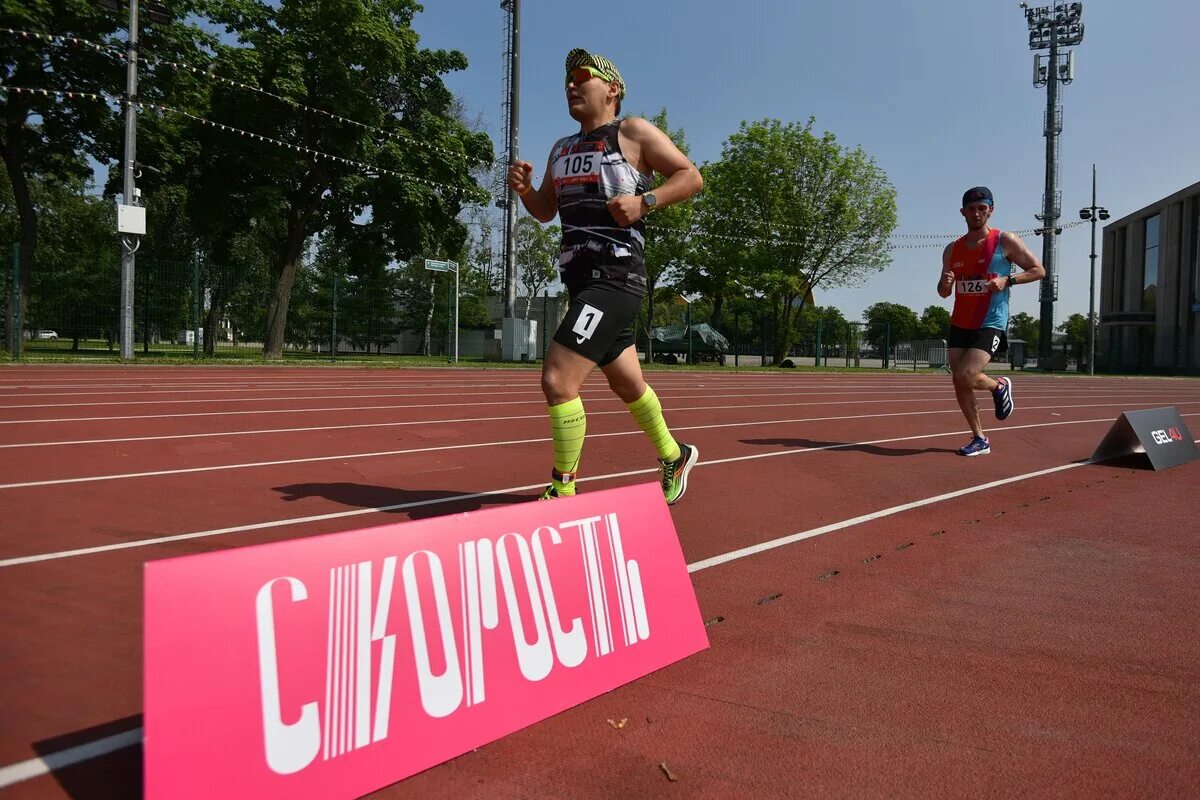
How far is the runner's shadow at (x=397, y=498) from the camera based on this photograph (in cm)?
406

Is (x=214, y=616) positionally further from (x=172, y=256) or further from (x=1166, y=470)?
(x=172, y=256)

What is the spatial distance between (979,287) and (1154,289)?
164 ft

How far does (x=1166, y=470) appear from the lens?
6.14m

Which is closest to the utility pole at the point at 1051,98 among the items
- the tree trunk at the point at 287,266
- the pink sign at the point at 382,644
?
the tree trunk at the point at 287,266

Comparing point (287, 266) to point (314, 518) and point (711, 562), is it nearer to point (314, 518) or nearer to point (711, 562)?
point (314, 518)

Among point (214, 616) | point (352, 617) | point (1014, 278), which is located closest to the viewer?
point (214, 616)

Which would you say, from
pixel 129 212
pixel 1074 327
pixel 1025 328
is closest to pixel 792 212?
pixel 129 212

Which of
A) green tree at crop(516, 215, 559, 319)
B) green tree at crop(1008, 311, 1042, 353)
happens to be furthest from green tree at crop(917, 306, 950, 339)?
green tree at crop(516, 215, 559, 319)

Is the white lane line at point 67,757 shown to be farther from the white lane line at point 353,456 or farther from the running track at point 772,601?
the white lane line at point 353,456

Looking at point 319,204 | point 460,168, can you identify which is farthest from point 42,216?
point 460,168

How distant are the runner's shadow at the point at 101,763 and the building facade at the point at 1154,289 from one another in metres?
50.9

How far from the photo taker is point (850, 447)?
7219 millimetres

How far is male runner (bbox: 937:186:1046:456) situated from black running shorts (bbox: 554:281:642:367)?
4.61 meters

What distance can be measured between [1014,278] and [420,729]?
6889 millimetres
